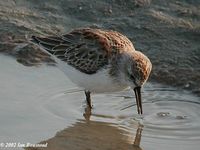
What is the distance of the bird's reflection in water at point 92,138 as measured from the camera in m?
8.27

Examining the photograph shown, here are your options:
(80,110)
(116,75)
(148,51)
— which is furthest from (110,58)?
(148,51)

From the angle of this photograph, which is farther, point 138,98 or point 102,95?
point 102,95

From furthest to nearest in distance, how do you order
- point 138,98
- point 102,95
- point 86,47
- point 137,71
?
point 102,95 → point 86,47 → point 138,98 → point 137,71

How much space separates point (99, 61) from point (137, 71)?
2.05 ft

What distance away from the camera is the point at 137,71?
8.98 metres

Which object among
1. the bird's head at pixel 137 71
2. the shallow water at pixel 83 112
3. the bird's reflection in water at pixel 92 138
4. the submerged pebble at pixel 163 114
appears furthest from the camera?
the submerged pebble at pixel 163 114

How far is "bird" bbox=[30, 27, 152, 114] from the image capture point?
359 inches

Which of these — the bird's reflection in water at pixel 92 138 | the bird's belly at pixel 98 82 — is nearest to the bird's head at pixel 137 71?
the bird's belly at pixel 98 82

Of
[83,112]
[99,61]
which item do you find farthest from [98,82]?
[83,112]

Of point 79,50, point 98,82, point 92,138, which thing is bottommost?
point 92,138

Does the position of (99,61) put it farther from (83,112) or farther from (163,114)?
(163,114)

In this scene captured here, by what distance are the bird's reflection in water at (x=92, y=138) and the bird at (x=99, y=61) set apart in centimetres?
55

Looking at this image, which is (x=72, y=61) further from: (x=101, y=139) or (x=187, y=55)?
(x=187, y=55)

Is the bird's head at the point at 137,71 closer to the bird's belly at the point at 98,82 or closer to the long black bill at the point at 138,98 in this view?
the long black bill at the point at 138,98
